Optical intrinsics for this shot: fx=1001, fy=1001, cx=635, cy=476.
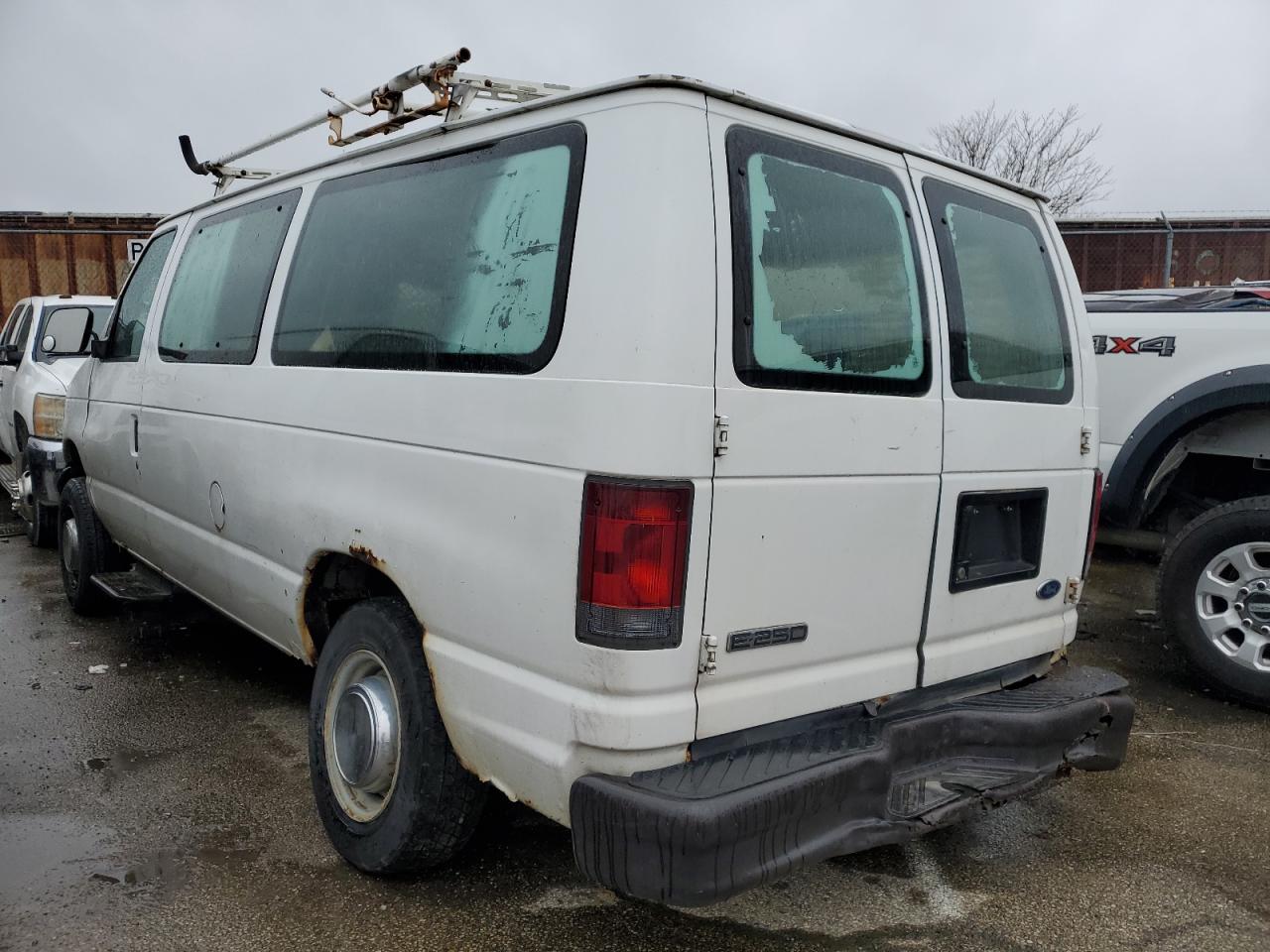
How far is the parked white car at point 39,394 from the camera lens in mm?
6730

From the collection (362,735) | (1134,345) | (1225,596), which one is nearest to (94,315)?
(362,735)

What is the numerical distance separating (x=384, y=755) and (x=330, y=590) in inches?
27.6

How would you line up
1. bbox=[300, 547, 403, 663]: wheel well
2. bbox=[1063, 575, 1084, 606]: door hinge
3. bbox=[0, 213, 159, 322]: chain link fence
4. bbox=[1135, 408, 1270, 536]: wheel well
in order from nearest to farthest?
bbox=[300, 547, 403, 663]: wheel well → bbox=[1063, 575, 1084, 606]: door hinge → bbox=[1135, 408, 1270, 536]: wheel well → bbox=[0, 213, 159, 322]: chain link fence

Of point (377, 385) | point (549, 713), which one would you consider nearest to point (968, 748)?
point (549, 713)

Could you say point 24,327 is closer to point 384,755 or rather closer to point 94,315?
point 94,315

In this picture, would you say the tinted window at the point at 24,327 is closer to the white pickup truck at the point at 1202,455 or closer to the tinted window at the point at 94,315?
the tinted window at the point at 94,315

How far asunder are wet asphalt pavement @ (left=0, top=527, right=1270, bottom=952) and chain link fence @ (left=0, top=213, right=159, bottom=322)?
1530 centimetres

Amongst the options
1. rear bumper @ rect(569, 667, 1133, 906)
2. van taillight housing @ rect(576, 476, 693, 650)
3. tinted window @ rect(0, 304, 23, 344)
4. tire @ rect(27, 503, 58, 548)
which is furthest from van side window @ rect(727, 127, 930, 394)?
tinted window @ rect(0, 304, 23, 344)

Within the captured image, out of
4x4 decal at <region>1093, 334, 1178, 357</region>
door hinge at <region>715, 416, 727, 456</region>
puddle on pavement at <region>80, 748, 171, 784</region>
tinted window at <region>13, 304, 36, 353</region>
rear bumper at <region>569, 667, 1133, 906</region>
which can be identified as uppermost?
4x4 decal at <region>1093, 334, 1178, 357</region>

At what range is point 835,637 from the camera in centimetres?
255

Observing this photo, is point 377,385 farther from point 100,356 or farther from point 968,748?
point 100,356

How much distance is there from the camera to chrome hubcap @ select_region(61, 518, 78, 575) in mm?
5637

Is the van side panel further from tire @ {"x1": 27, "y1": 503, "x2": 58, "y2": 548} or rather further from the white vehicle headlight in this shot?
tire @ {"x1": 27, "y1": 503, "x2": 58, "y2": 548}

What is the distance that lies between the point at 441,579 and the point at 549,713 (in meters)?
0.49
